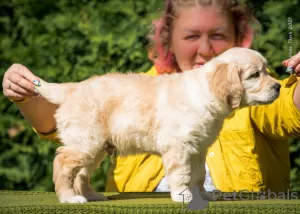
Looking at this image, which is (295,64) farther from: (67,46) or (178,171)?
(67,46)

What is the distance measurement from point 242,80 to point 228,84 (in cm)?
8

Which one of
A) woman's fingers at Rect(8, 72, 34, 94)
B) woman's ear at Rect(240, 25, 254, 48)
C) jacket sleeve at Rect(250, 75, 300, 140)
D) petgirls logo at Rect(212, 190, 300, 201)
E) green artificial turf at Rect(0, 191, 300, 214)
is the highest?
woman's ear at Rect(240, 25, 254, 48)

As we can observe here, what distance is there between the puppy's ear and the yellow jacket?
0.98 metres

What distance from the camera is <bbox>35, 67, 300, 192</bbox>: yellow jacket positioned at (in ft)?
14.3

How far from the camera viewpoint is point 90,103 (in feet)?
11.2

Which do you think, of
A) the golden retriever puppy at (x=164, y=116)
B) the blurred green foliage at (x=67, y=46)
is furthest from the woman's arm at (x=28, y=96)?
the blurred green foliage at (x=67, y=46)

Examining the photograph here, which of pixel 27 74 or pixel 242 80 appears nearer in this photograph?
pixel 242 80

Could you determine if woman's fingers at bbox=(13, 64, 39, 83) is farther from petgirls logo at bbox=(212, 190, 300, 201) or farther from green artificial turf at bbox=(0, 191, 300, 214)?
petgirls logo at bbox=(212, 190, 300, 201)

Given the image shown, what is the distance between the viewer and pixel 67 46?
6.24 m

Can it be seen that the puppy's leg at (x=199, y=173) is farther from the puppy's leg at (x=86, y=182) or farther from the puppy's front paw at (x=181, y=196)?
the puppy's leg at (x=86, y=182)

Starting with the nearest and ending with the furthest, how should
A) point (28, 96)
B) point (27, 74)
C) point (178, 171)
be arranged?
1. point (178, 171)
2. point (27, 74)
3. point (28, 96)

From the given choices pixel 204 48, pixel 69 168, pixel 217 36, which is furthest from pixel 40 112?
pixel 217 36

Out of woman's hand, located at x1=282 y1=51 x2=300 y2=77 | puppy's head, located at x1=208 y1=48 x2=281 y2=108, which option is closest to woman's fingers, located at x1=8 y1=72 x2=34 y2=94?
puppy's head, located at x1=208 y1=48 x2=281 y2=108

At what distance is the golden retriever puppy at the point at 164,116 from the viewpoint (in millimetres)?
3277
